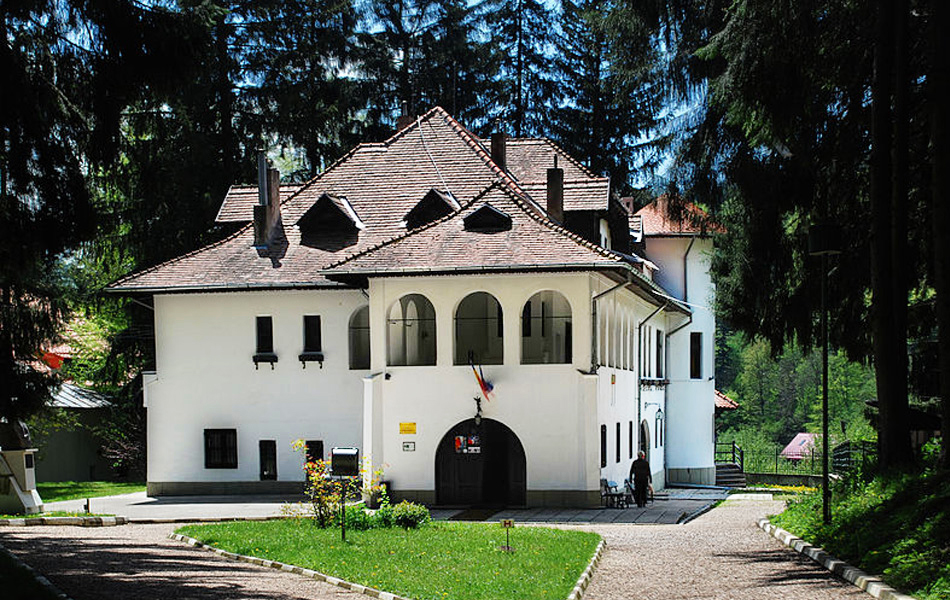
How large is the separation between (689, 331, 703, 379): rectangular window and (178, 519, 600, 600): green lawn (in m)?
26.0

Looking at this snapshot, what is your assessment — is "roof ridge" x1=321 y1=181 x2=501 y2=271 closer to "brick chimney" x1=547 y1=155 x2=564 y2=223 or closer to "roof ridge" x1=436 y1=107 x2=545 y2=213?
"roof ridge" x1=436 y1=107 x2=545 y2=213

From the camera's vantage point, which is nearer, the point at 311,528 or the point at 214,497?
the point at 311,528

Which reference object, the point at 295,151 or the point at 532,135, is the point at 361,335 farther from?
the point at 532,135

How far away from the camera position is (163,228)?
43.4 m

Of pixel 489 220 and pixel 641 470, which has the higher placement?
pixel 489 220

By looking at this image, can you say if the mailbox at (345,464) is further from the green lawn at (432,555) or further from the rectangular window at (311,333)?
the rectangular window at (311,333)

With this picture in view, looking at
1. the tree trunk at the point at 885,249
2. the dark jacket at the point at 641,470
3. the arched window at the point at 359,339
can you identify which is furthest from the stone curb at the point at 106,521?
the tree trunk at the point at 885,249

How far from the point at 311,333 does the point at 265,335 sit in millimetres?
1290

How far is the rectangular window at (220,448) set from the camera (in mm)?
36031

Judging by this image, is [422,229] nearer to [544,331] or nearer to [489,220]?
[489,220]

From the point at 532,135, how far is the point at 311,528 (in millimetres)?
32175

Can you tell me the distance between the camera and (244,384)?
36.0 m

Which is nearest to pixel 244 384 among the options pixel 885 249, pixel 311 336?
pixel 311 336

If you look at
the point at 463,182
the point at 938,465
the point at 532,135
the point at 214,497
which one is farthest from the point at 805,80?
the point at 532,135
